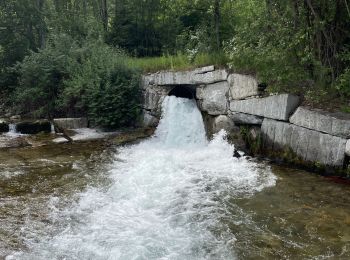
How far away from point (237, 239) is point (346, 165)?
3284 mm

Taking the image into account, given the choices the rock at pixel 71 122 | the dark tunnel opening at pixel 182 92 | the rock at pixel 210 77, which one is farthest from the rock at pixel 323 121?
the rock at pixel 71 122

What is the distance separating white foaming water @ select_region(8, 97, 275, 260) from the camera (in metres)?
4.66

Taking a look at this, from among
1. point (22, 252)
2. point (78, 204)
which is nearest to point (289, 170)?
point (78, 204)

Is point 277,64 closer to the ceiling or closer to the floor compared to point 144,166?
closer to the ceiling

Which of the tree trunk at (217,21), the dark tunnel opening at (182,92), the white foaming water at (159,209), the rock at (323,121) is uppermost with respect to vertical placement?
the tree trunk at (217,21)

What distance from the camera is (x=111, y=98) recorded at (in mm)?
12000

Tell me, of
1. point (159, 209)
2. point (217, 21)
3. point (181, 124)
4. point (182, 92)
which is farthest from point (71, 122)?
point (159, 209)

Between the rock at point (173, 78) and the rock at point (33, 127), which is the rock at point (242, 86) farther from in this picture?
the rock at point (33, 127)

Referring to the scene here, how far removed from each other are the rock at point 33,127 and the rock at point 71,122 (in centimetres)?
37

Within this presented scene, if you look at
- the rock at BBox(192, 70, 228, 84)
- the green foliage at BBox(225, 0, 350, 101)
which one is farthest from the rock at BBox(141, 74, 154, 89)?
the green foliage at BBox(225, 0, 350, 101)

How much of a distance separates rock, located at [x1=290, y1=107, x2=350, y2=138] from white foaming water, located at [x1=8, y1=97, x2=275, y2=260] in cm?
129

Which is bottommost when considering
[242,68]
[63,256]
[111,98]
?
[63,256]

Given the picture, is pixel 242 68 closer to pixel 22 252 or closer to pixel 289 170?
pixel 289 170

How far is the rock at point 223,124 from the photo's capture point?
9.83 meters
